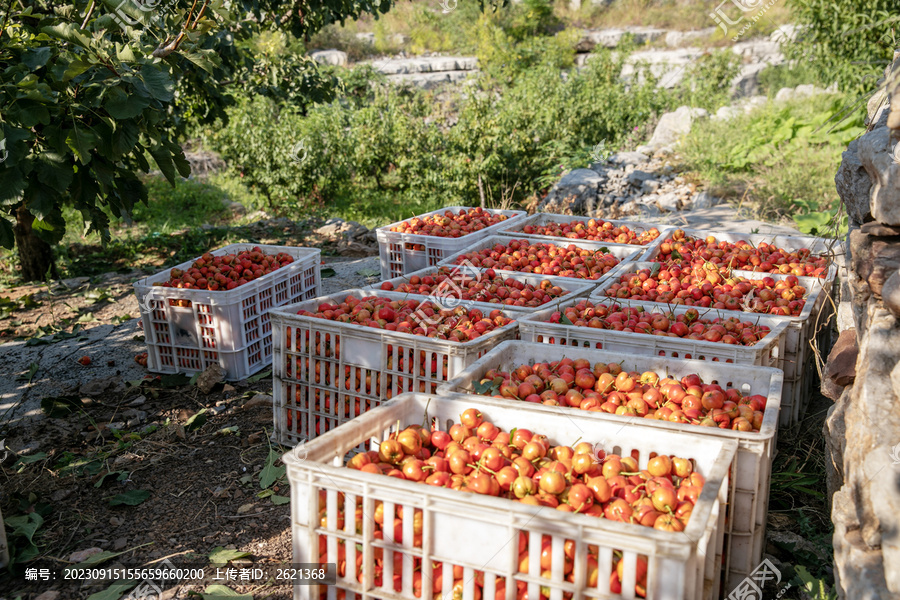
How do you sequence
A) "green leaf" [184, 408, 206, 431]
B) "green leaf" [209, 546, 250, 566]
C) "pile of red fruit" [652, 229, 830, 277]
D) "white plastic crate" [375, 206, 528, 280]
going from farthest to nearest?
"white plastic crate" [375, 206, 528, 280] < "pile of red fruit" [652, 229, 830, 277] < "green leaf" [184, 408, 206, 431] < "green leaf" [209, 546, 250, 566]

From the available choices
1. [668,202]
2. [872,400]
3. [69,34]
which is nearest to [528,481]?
[872,400]

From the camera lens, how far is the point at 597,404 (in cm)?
254

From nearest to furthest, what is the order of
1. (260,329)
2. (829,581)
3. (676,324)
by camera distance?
(829,581) < (676,324) < (260,329)

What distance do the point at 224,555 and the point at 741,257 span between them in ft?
12.4

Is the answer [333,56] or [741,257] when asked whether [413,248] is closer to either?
[741,257]

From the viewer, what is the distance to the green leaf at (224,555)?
271 centimetres

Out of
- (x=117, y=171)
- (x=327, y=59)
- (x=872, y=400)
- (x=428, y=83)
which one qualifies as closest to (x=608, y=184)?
(x=117, y=171)

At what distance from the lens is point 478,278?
4551 millimetres

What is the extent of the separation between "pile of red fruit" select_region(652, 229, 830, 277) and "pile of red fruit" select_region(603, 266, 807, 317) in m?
0.22

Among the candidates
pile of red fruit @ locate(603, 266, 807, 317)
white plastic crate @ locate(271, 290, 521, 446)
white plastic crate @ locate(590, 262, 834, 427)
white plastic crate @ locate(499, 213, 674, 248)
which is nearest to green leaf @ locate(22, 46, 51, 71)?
white plastic crate @ locate(271, 290, 521, 446)

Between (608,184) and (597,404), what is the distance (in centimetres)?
790

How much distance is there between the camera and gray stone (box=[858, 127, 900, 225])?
1.86 m

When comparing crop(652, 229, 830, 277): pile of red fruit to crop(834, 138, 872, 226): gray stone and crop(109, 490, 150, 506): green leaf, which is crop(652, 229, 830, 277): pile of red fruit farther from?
crop(109, 490, 150, 506): green leaf

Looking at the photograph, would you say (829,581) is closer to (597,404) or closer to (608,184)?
(597,404)
